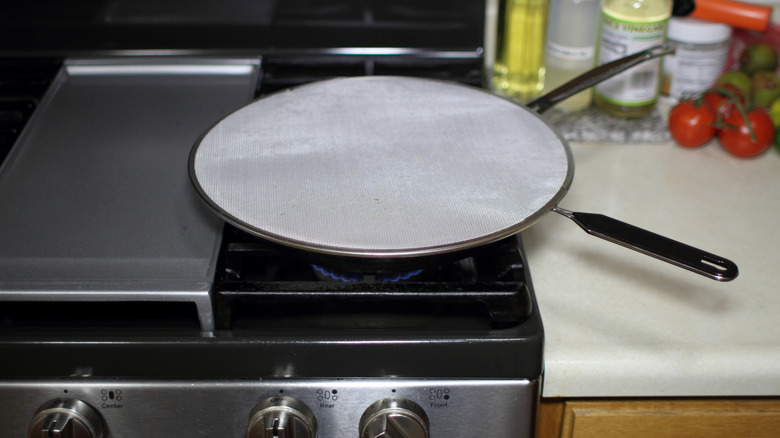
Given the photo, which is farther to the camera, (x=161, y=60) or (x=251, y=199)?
(x=161, y=60)

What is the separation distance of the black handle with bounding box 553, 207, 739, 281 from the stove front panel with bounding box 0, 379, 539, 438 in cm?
14

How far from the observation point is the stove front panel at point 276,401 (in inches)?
26.2

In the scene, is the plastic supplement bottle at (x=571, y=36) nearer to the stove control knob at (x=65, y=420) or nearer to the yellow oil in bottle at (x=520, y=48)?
the yellow oil in bottle at (x=520, y=48)

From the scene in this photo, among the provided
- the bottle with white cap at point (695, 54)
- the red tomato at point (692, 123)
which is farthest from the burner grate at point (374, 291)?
the bottle with white cap at point (695, 54)

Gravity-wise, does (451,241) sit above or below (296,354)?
above

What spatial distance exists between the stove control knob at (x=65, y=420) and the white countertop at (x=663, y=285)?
0.40 metres

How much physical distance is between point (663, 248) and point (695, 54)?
57cm

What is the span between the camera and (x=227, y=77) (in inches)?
40.8

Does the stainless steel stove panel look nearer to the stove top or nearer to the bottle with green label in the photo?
the stove top

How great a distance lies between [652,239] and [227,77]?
0.64 metres

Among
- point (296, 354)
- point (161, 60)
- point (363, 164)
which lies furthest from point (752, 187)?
point (161, 60)

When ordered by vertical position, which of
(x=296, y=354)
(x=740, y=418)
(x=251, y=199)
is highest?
(x=251, y=199)

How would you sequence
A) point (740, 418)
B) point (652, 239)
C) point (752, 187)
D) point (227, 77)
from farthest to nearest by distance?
point (227, 77)
point (752, 187)
point (740, 418)
point (652, 239)

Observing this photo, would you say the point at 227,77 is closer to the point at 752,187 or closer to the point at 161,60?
the point at 161,60
